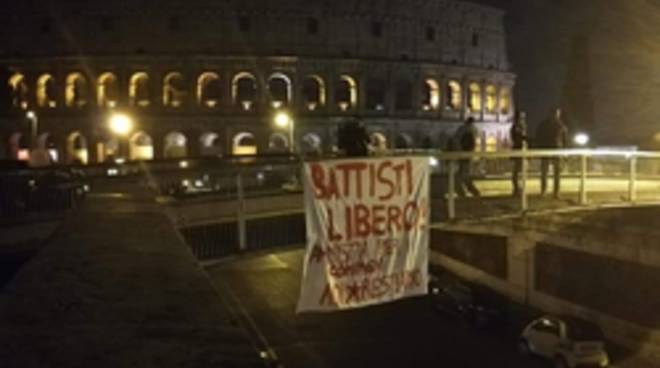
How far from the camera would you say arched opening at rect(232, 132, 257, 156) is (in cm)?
5528

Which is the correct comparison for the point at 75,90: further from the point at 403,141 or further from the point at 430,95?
the point at 430,95

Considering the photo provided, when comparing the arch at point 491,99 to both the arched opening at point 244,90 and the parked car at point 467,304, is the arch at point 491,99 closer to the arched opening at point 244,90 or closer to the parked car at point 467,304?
the arched opening at point 244,90

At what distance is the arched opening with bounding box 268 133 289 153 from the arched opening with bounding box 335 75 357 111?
5165 mm

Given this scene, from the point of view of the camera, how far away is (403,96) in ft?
196

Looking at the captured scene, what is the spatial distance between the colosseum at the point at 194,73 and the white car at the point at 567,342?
3515 centimetres

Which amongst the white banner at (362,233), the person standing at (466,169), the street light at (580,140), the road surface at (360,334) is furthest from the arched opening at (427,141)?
the white banner at (362,233)

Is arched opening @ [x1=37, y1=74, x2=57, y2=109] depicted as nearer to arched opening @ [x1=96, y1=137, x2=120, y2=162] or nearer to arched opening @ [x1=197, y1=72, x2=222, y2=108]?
arched opening @ [x1=96, y1=137, x2=120, y2=162]

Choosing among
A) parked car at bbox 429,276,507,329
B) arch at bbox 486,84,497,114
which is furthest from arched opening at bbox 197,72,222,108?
parked car at bbox 429,276,507,329

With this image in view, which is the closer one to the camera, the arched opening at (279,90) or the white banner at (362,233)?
the white banner at (362,233)

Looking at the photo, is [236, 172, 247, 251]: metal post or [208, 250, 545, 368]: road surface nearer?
[236, 172, 247, 251]: metal post

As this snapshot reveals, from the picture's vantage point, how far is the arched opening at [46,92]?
56.2 meters

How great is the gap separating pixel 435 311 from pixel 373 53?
121 ft

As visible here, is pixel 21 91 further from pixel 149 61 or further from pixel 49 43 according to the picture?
pixel 149 61

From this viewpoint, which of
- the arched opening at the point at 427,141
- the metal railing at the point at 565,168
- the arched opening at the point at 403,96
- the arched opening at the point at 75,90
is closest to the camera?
the metal railing at the point at 565,168
